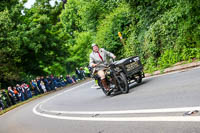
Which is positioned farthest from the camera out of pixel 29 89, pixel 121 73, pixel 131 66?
pixel 29 89

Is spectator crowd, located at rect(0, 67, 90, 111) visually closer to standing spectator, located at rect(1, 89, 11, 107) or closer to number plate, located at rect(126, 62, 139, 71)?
standing spectator, located at rect(1, 89, 11, 107)

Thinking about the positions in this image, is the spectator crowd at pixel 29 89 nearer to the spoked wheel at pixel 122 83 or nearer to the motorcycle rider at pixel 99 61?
the motorcycle rider at pixel 99 61

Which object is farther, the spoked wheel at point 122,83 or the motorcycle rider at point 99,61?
the motorcycle rider at point 99,61

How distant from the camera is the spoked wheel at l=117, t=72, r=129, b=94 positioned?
28.9ft

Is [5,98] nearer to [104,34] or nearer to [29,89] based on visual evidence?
[29,89]

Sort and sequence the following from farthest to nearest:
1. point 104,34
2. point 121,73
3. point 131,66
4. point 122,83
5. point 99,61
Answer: point 104,34, point 99,61, point 131,66, point 122,83, point 121,73

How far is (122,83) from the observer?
29.7 feet

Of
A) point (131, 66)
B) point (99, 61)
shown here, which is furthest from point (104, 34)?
point (131, 66)

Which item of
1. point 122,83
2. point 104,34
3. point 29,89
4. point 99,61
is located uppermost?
point 104,34

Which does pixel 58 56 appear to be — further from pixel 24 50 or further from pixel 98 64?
pixel 98 64

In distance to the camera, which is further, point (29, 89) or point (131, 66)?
point (29, 89)

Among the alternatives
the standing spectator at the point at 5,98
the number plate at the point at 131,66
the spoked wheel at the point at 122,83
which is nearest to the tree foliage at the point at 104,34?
the number plate at the point at 131,66

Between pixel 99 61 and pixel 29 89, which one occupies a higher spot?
pixel 29 89

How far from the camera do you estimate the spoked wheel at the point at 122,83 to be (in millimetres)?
8812
